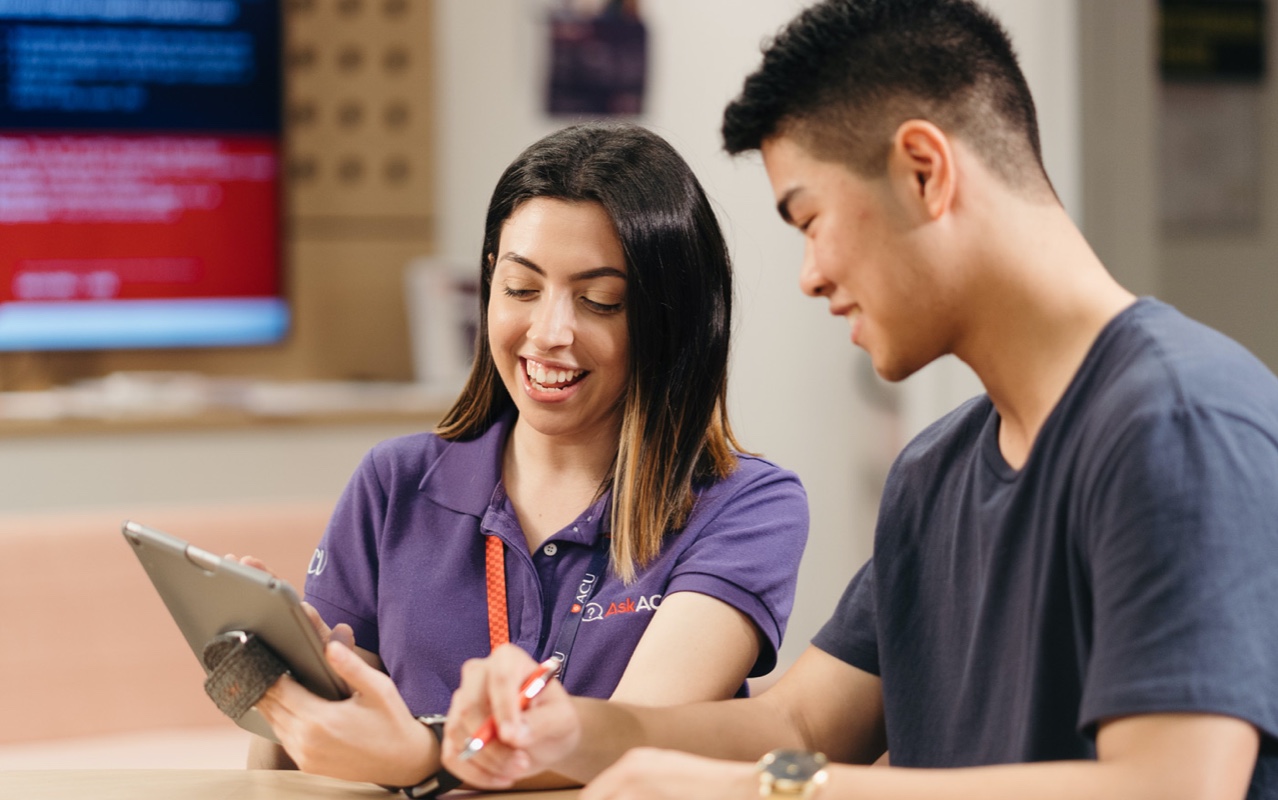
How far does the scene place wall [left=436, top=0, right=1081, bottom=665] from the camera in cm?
350

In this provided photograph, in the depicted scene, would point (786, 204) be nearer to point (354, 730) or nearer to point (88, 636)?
point (354, 730)

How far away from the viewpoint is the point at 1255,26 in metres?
3.45

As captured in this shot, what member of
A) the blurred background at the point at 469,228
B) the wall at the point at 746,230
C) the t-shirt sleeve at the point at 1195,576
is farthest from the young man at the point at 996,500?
the wall at the point at 746,230

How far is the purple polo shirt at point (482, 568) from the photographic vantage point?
1.52 m

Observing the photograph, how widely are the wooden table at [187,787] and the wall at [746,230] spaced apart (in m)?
2.24

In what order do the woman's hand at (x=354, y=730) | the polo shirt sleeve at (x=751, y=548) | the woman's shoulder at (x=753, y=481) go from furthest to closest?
the woman's shoulder at (x=753, y=481), the polo shirt sleeve at (x=751, y=548), the woman's hand at (x=354, y=730)

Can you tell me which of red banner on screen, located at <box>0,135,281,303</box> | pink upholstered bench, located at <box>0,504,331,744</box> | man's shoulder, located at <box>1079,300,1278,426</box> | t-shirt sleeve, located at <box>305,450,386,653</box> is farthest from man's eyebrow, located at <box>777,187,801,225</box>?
red banner on screen, located at <box>0,135,281,303</box>

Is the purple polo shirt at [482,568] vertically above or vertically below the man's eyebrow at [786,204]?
below

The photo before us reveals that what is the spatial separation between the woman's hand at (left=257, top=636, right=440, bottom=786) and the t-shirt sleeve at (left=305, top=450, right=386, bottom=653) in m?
0.40

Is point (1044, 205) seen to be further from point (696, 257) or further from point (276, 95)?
point (276, 95)

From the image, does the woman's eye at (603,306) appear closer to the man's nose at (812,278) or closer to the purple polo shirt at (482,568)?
the purple polo shirt at (482,568)

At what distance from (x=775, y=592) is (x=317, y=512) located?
1.46 metres

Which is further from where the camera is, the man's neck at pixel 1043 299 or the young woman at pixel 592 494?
the young woman at pixel 592 494

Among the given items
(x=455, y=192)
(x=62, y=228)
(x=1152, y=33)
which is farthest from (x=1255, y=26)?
(x=62, y=228)
